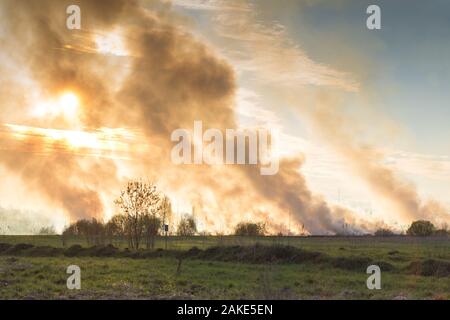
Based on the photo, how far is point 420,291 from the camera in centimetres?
2523

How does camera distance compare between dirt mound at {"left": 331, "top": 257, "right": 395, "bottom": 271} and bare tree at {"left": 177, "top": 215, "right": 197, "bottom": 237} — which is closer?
dirt mound at {"left": 331, "top": 257, "right": 395, "bottom": 271}

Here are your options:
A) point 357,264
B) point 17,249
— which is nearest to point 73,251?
point 17,249

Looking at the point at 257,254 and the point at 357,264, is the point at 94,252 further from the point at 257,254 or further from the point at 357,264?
the point at 357,264

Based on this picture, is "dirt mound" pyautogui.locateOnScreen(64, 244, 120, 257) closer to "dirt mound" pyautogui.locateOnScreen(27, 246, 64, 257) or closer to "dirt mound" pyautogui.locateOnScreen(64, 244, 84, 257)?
"dirt mound" pyautogui.locateOnScreen(64, 244, 84, 257)

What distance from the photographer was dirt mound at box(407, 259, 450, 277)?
3145 centimetres

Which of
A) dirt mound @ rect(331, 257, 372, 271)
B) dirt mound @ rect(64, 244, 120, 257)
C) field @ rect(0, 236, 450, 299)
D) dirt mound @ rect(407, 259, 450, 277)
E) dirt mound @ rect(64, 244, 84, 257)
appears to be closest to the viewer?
field @ rect(0, 236, 450, 299)

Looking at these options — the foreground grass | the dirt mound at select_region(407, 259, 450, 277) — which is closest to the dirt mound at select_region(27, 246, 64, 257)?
the foreground grass

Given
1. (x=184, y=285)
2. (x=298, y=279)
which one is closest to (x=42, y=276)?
(x=184, y=285)

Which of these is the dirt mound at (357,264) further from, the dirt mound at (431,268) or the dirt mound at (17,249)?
the dirt mound at (17,249)

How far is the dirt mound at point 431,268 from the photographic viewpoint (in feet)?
103

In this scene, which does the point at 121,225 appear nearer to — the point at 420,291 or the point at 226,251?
the point at 226,251

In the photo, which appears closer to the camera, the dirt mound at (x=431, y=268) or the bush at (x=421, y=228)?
the dirt mound at (x=431, y=268)

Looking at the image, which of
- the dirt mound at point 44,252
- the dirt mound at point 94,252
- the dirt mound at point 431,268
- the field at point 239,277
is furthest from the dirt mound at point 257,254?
the dirt mound at point 44,252
